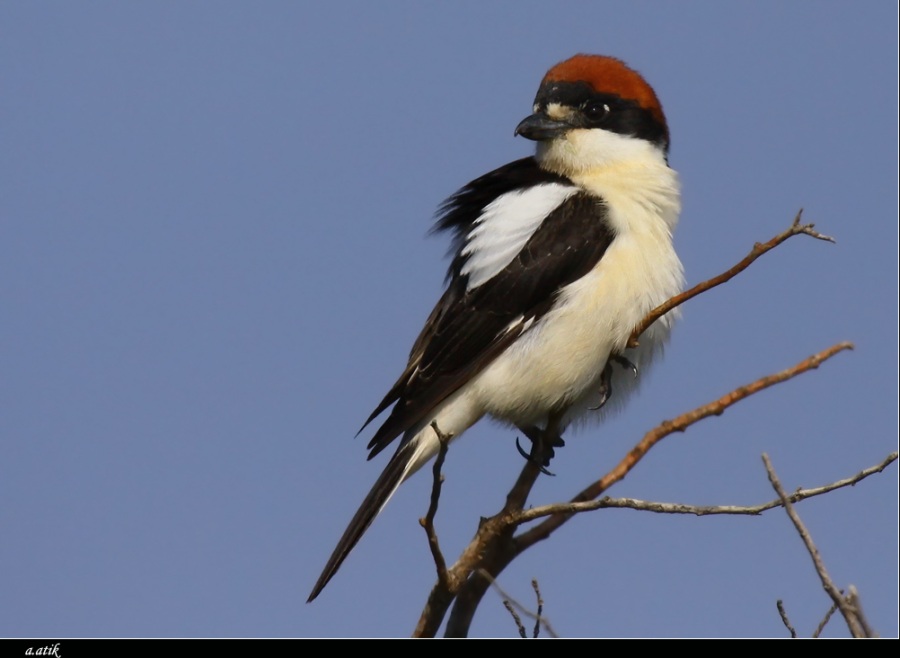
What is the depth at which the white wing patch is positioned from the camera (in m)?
4.85

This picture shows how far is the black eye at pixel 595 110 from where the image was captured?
5.27m

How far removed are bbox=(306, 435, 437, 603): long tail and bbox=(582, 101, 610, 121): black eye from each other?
1.69 meters

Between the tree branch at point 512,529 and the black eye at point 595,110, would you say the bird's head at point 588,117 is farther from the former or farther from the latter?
the tree branch at point 512,529

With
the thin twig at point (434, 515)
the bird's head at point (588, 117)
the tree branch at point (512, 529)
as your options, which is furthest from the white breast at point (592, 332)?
the thin twig at point (434, 515)

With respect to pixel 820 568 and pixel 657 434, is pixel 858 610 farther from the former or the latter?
pixel 657 434

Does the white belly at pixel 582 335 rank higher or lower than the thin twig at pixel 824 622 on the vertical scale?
higher

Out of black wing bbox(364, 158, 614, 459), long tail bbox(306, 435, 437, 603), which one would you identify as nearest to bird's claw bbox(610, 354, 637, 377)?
black wing bbox(364, 158, 614, 459)

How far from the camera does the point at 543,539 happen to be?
348 centimetres

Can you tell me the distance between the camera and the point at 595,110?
17.3ft

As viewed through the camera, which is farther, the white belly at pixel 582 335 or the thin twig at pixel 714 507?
the white belly at pixel 582 335

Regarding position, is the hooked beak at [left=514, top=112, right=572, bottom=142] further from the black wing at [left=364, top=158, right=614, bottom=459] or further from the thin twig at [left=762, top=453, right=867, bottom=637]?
the thin twig at [left=762, top=453, right=867, bottom=637]

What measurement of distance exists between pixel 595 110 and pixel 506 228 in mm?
776

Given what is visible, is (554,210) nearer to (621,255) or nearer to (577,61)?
(621,255)

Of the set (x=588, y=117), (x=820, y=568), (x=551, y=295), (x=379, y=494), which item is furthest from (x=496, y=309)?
(x=820, y=568)
